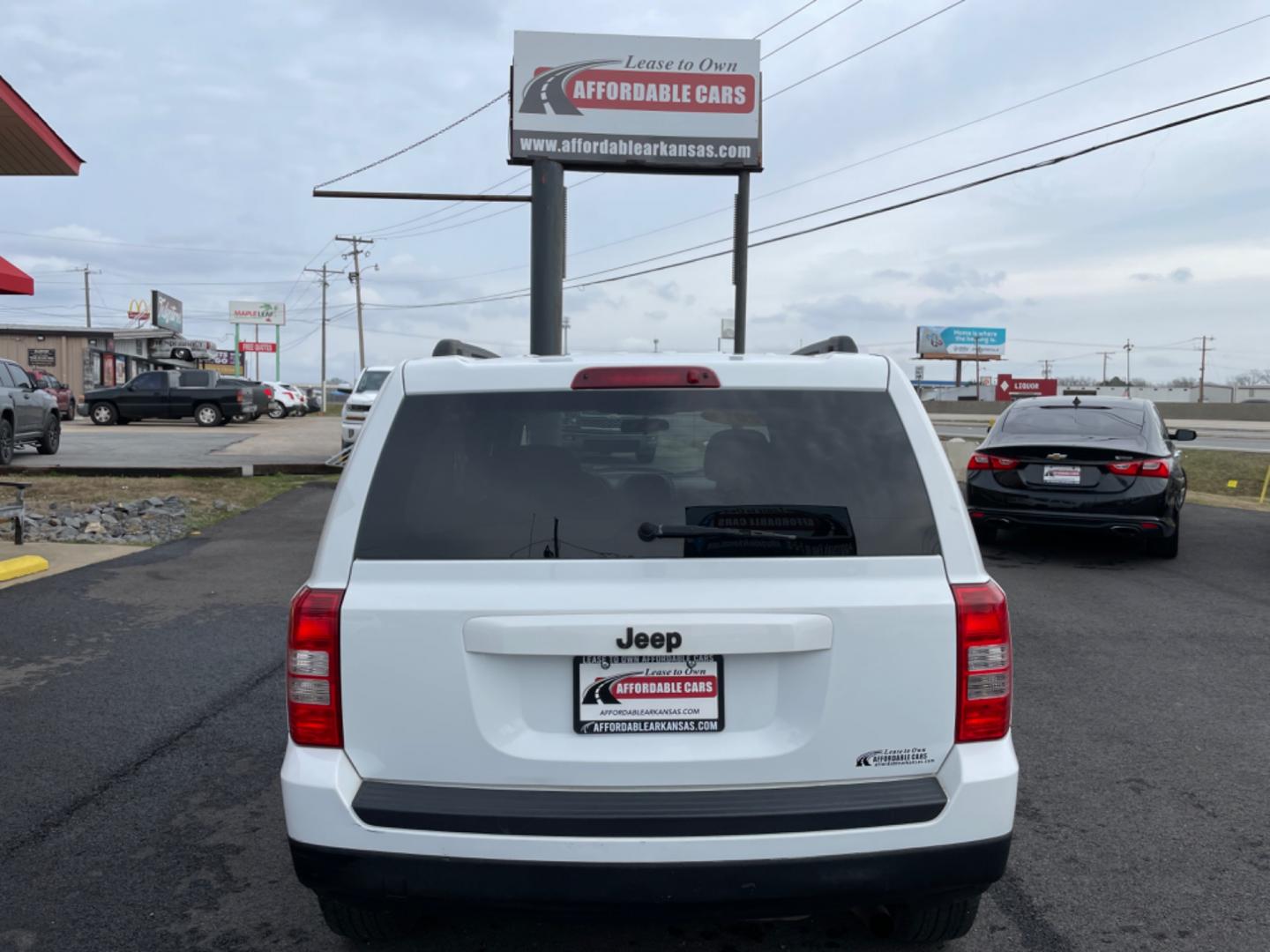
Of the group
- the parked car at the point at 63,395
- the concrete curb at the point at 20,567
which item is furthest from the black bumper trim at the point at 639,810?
the parked car at the point at 63,395

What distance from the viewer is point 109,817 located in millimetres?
4219

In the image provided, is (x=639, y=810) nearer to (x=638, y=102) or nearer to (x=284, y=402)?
(x=638, y=102)

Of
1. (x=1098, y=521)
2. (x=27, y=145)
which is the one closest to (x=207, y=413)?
(x=27, y=145)

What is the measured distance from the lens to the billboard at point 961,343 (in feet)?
351

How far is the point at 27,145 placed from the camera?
42.1ft

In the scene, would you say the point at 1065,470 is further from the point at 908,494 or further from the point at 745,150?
the point at 745,150

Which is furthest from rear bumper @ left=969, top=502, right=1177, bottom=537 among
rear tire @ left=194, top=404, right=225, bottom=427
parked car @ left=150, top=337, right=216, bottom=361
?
parked car @ left=150, top=337, right=216, bottom=361

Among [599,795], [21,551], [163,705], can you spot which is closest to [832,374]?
[599,795]

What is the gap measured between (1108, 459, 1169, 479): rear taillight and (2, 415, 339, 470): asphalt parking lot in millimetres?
15033

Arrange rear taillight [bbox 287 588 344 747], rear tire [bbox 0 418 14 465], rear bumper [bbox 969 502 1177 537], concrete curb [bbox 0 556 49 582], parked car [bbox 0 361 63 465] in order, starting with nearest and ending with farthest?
rear taillight [bbox 287 588 344 747], concrete curb [bbox 0 556 49 582], rear bumper [bbox 969 502 1177 537], rear tire [bbox 0 418 14 465], parked car [bbox 0 361 63 465]

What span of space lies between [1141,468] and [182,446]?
22.0 m

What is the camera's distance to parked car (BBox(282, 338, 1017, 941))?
261cm

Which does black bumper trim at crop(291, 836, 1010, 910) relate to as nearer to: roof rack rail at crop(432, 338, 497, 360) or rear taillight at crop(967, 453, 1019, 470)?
roof rack rail at crop(432, 338, 497, 360)

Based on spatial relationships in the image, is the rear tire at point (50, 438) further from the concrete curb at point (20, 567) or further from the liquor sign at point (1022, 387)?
the liquor sign at point (1022, 387)
